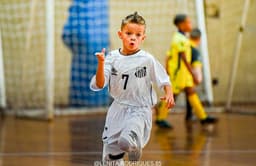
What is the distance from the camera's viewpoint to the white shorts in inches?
221

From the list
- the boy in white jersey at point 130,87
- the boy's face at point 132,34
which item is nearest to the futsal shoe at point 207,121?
the boy in white jersey at point 130,87

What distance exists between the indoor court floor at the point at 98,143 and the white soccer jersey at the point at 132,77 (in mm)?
1703

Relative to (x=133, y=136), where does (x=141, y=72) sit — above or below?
above

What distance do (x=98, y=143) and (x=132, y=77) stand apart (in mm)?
3437

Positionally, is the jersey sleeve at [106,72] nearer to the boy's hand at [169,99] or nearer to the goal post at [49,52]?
the boy's hand at [169,99]

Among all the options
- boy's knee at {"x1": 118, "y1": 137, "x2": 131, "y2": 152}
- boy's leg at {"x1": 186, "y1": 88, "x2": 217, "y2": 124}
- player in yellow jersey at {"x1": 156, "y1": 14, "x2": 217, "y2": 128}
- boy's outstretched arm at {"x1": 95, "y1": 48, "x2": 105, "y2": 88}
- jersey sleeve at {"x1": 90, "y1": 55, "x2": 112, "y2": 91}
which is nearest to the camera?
boy's outstretched arm at {"x1": 95, "y1": 48, "x2": 105, "y2": 88}

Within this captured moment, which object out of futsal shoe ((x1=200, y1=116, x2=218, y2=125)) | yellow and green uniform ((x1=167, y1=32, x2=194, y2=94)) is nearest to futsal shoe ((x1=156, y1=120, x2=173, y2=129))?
yellow and green uniform ((x1=167, y1=32, x2=194, y2=94))

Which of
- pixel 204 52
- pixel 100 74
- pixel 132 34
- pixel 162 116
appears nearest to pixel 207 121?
pixel 162 116

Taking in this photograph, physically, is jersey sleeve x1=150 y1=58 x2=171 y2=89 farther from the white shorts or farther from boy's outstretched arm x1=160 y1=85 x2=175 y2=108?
the white shorts

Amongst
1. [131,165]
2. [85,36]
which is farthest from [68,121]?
[131,165]

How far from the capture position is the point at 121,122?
5660 millimetres

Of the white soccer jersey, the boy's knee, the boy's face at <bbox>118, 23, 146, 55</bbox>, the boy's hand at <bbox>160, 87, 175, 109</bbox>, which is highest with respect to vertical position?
the boy's face at <bbox>118, 23, 146, 55</bbox>

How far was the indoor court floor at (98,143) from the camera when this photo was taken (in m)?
7.61

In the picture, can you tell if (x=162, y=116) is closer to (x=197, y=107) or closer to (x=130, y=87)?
(x=197, y=107)
